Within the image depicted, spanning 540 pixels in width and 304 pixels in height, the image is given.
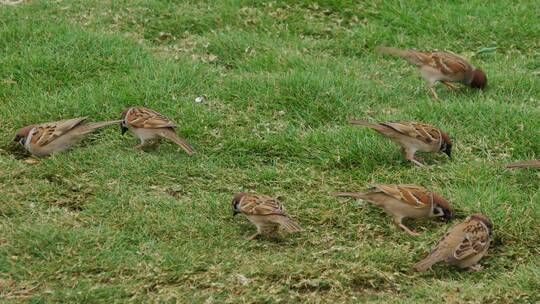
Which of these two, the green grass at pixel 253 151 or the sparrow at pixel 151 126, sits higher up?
the sparrow at pixel 151 126

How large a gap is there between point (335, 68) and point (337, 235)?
298 centimetres

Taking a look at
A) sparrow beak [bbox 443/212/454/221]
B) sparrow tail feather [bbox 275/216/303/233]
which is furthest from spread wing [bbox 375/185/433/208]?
sparrow tail feather [bbox 275/216/303/233]

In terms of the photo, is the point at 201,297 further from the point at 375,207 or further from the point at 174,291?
the point at 375,207

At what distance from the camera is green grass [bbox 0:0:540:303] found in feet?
21.6

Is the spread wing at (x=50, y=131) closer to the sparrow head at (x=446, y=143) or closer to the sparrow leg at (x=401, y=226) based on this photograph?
the sparrow leg at (x=401, y=226)

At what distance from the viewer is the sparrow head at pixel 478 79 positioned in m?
9.16

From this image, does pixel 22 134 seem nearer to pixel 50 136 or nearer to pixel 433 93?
pixel 50 136

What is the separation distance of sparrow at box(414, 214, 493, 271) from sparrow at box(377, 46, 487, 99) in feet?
8.61

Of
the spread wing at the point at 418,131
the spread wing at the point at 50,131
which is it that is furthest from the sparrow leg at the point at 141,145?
the spread wing at the point at 418,131

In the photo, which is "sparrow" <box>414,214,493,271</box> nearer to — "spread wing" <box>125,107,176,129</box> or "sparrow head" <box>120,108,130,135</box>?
"spread wing" <box>125,107,176,129</box>

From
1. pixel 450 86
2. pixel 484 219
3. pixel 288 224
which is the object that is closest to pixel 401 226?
pixel 484 219

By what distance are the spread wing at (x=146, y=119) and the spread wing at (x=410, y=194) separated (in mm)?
2019

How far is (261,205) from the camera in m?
7.04

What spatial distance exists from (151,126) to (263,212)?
5.49 ft
